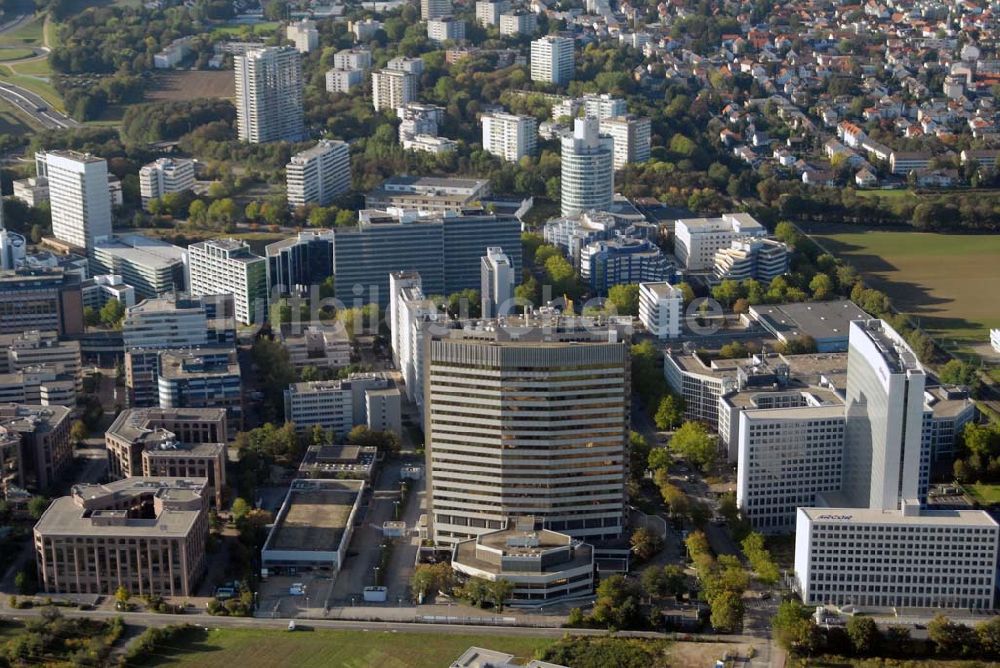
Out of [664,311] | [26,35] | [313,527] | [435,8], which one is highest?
[435,8]

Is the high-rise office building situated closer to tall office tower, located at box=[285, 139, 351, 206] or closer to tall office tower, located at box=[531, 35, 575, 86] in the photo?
tall office tower, located at box=[285, 139, 351, 206]

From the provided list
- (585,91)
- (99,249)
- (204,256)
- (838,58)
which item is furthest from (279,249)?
(838,58)

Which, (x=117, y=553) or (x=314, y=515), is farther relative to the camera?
(x=314, y=515)

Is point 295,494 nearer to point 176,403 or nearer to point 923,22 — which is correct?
point 176,403

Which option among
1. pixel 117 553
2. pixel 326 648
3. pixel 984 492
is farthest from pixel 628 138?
pixel 326 648

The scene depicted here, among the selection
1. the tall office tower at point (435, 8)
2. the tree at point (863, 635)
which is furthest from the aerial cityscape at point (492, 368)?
the tall office tower at point (435, 8)

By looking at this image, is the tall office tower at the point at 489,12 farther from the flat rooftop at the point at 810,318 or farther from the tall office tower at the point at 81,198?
the flat rooftop at the point at 810,318

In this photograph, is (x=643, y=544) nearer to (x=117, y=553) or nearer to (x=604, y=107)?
(x=117, y=553)
